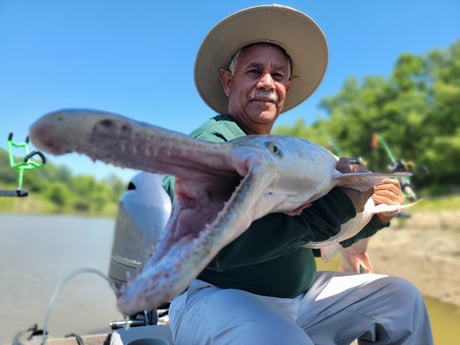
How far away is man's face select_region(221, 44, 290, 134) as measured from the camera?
2.25m

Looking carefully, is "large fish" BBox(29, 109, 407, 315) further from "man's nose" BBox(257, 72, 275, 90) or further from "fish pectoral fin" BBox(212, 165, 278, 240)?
"man's nose" BBox(257, 72, 275, 90)

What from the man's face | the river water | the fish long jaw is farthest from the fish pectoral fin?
the river water

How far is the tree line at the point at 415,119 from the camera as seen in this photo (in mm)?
27344

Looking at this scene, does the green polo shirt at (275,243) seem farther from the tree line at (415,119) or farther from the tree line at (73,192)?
the tree line at (73,192)

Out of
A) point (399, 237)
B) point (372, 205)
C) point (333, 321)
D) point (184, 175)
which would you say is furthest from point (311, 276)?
point (399, 237)

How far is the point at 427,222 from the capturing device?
1602 centimetres

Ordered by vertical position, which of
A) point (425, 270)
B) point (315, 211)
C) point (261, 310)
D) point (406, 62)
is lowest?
point (425, 270)

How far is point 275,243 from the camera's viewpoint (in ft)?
4.83

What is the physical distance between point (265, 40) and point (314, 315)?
1.75m

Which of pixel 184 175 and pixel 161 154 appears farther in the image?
pixel 184 175

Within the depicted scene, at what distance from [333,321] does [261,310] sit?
74 cm

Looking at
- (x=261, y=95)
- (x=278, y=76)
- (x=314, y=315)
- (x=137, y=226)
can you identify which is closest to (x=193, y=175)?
(x=261, y=95)

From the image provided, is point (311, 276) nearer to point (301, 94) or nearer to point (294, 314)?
point (294, 314)

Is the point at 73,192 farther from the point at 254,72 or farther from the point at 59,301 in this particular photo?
the point at 254,72
